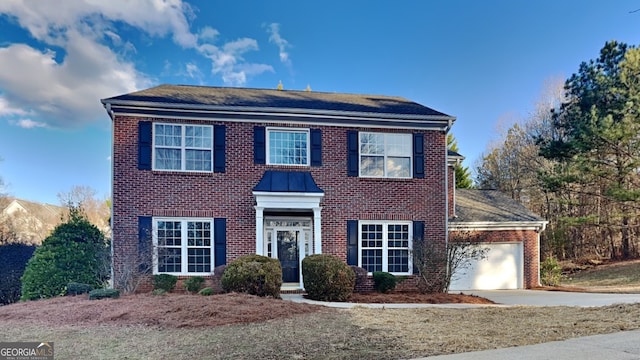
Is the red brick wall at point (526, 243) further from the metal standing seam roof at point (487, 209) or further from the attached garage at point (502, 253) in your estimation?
the metal standing seam roof at point (487, 209)

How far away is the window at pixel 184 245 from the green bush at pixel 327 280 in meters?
3.58

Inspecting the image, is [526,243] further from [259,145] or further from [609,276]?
[259,145]

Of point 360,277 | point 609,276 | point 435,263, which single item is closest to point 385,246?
point 360,277

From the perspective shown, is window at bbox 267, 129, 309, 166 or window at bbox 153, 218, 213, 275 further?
window at bbox 267, 129, 309, 166

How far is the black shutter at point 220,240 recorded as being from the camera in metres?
14.7

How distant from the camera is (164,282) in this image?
14008 mm

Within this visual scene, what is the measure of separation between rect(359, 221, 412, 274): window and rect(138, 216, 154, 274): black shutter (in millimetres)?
6627

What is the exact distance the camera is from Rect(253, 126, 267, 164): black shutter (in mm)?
15258

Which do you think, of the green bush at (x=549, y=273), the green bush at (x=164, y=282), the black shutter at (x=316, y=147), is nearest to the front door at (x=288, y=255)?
the black shutter at (x=316, y=147)

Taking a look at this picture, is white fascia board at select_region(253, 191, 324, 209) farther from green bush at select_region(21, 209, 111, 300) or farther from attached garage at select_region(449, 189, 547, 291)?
attached garage at select_region(449, 189, 547, 291)

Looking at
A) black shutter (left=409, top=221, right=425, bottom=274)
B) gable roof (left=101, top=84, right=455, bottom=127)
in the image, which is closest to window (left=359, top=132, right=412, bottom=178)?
gable roof (left=101, top=84, right=455, bottom=127)

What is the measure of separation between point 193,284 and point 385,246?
20.6ft

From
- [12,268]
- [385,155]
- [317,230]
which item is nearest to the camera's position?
[317,230]

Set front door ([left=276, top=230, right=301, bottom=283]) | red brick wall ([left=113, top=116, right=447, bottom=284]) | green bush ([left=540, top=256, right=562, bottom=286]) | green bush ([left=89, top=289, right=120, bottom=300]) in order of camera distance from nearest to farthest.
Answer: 1. green bush ([left=89, top=289, right=120, bottom=300])
2. red brick wall ([left=113, top=116, right=447, bottom=284])
3. front door ([left=276, top=230, right=301, bottom=283])
4. green bush ([left=540, top=256, right=562, bottom=286])
